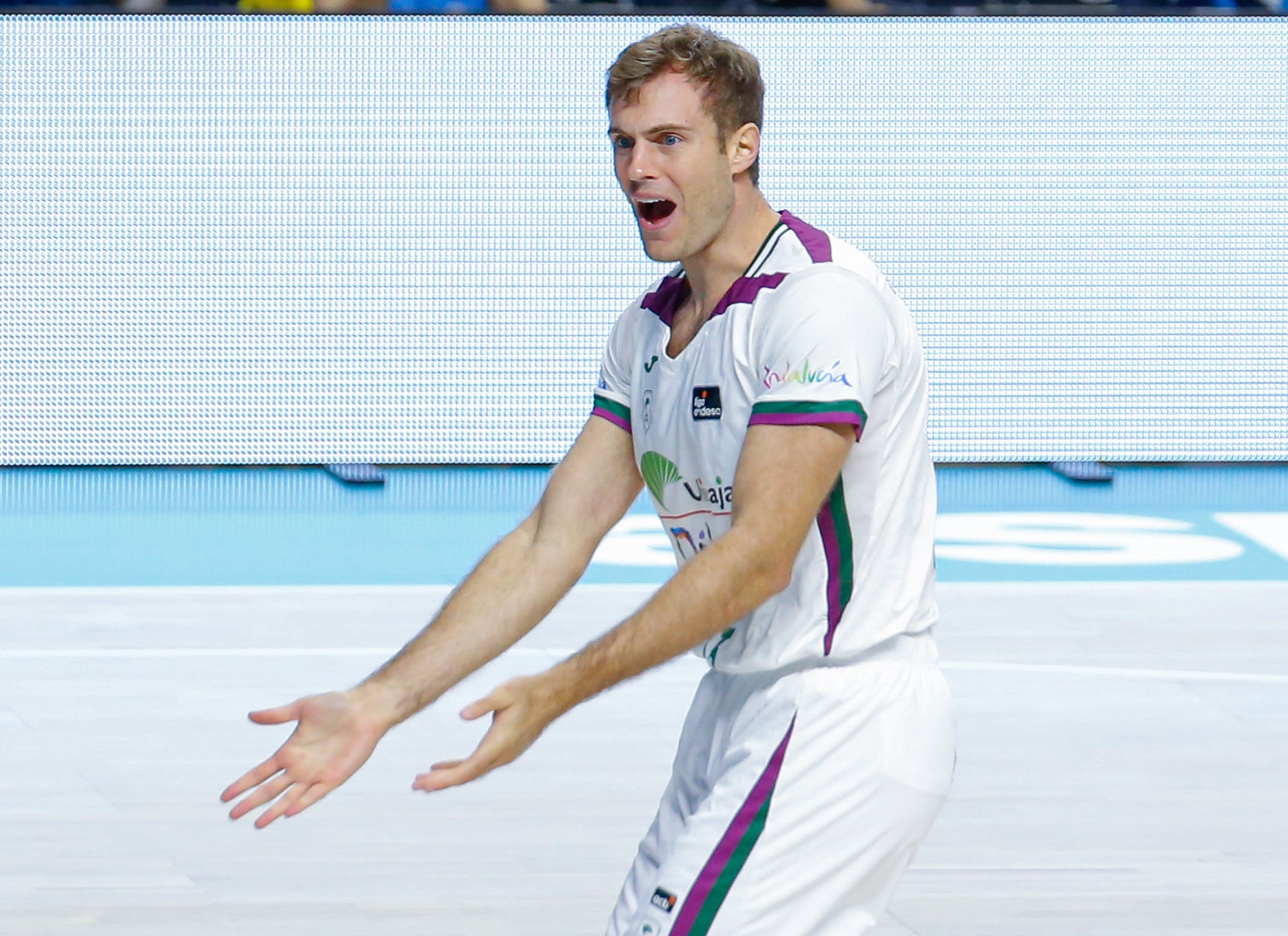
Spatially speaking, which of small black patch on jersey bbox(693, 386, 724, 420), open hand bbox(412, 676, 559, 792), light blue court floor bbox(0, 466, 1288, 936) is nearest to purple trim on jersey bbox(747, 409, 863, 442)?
small black patch on jersey bbox(693, 386, 724, 420)

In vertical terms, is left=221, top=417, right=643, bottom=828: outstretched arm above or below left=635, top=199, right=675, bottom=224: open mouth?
below

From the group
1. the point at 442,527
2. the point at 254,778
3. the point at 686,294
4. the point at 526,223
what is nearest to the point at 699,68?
the point at 686,294

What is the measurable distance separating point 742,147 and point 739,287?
0.64ft

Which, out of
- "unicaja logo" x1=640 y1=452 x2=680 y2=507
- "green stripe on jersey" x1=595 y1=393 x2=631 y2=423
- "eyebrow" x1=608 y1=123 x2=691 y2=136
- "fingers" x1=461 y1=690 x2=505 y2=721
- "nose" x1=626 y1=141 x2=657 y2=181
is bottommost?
"fingers" x1=461 y1=690 x2=505 y2=721

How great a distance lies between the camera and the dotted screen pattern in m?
10.7

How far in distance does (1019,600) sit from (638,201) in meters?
5.58

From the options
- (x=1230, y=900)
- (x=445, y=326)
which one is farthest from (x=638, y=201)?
(x=445, y=326)

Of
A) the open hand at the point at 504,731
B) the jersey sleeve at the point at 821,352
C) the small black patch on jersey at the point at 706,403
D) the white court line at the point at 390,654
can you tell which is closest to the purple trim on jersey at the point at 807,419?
the jersey sleeve at the point at 821,352

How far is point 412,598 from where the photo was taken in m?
8.28

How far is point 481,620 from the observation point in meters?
3.12

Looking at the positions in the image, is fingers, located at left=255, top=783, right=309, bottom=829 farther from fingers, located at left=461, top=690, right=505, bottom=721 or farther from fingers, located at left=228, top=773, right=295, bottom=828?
fingers, located at left=461, top=690, right=505, bottom=721

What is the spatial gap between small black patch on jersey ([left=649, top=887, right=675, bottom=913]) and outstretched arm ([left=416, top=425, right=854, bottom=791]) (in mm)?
387

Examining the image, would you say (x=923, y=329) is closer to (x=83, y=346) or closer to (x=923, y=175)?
(x=923, y=175)

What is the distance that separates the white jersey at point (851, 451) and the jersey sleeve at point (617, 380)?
202 mm
